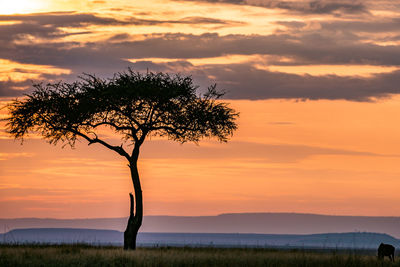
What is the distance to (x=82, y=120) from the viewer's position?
4978cm

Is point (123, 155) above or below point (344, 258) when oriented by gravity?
above

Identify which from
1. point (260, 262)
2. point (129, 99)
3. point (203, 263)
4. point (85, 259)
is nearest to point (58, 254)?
point (85, 259)

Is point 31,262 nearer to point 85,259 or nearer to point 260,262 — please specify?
point 85,259

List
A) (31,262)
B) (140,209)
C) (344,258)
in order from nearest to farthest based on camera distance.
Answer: (31,262) < (344,258) < (140,209)

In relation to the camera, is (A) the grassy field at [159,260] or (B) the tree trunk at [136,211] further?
(B) the tree trunk at [136,211]

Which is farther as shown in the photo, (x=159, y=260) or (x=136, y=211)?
(x=136, y=211)

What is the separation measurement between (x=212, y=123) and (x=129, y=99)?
6.32 m

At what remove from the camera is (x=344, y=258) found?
122 feet

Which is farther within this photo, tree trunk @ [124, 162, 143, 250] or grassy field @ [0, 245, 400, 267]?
tree trunk @ [124, 162, 143, 250]

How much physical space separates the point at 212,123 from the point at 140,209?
8.16 metres

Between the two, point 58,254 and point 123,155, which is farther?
point 123,155

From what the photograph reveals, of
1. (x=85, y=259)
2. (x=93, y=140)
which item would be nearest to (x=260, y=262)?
(x=85, y=259)

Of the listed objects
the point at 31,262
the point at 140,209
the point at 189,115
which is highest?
the point at 189,115

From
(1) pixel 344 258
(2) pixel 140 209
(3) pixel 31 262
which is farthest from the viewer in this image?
(2) pixel 140 209
